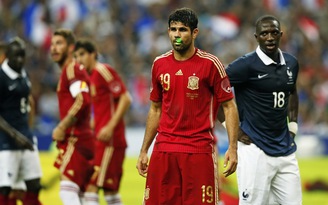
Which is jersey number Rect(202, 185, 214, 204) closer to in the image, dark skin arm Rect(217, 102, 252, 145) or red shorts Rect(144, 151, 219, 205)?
red shorts Rect(144, 151, 219, 205)

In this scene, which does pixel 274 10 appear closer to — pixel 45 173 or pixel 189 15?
pixel 45 173

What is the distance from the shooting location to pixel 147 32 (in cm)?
2219

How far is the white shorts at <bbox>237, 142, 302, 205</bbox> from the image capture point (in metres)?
9.16

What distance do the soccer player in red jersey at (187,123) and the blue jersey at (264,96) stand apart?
84 cm

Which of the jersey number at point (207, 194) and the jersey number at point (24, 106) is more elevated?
the jersey number at point (24, 106)

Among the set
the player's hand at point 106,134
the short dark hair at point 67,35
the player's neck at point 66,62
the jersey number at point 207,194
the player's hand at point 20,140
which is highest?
the short dark hair at point 67,35

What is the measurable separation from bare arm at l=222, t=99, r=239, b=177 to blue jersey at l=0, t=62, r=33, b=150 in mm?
3694

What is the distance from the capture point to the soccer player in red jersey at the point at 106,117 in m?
11.9

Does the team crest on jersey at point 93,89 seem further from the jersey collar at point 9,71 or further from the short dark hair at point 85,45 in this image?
the jersey collar at point 9,71

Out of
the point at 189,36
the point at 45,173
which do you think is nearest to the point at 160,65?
the point at 189,36

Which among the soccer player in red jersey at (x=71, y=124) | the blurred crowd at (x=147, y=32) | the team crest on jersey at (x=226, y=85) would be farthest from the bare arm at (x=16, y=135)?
the blurred crowd at (x=147, y=32)

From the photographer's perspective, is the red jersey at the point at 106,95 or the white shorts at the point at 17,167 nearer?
the white shorts at the point at 17,167

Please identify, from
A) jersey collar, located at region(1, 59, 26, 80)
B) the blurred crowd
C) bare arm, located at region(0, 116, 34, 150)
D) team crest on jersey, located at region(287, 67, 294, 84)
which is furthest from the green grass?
team crest on jersey, located at region(287, 67, 294, 84)

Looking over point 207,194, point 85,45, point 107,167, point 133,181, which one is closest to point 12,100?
point 85,45
